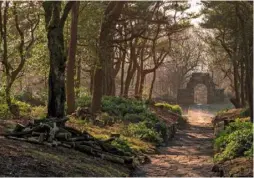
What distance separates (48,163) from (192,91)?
179ft

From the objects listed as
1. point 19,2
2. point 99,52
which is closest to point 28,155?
point 19,2

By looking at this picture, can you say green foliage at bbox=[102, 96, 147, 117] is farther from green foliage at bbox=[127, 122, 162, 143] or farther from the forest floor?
the forest floor

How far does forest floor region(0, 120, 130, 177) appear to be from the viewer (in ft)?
21.7

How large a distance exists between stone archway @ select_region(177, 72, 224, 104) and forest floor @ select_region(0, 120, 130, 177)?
2029 inches

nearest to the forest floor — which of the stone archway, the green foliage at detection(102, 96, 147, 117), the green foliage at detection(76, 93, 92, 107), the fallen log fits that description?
the fallen log

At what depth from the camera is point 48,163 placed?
24.0 ft

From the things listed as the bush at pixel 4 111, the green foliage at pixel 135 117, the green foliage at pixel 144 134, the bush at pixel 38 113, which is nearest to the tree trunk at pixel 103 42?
the green foliage at pixel 135 117

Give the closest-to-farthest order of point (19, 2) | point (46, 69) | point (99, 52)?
point (19, 2), point (99, 52), point (46, 69)

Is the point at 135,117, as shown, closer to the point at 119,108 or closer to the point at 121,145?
the point at 119,108

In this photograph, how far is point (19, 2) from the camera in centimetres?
1725

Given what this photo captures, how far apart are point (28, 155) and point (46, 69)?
60.8ft

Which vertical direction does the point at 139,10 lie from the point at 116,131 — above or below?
above

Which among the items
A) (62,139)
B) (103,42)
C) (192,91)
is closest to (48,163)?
(62,139)

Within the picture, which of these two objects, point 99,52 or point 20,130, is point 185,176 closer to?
point 20,130
